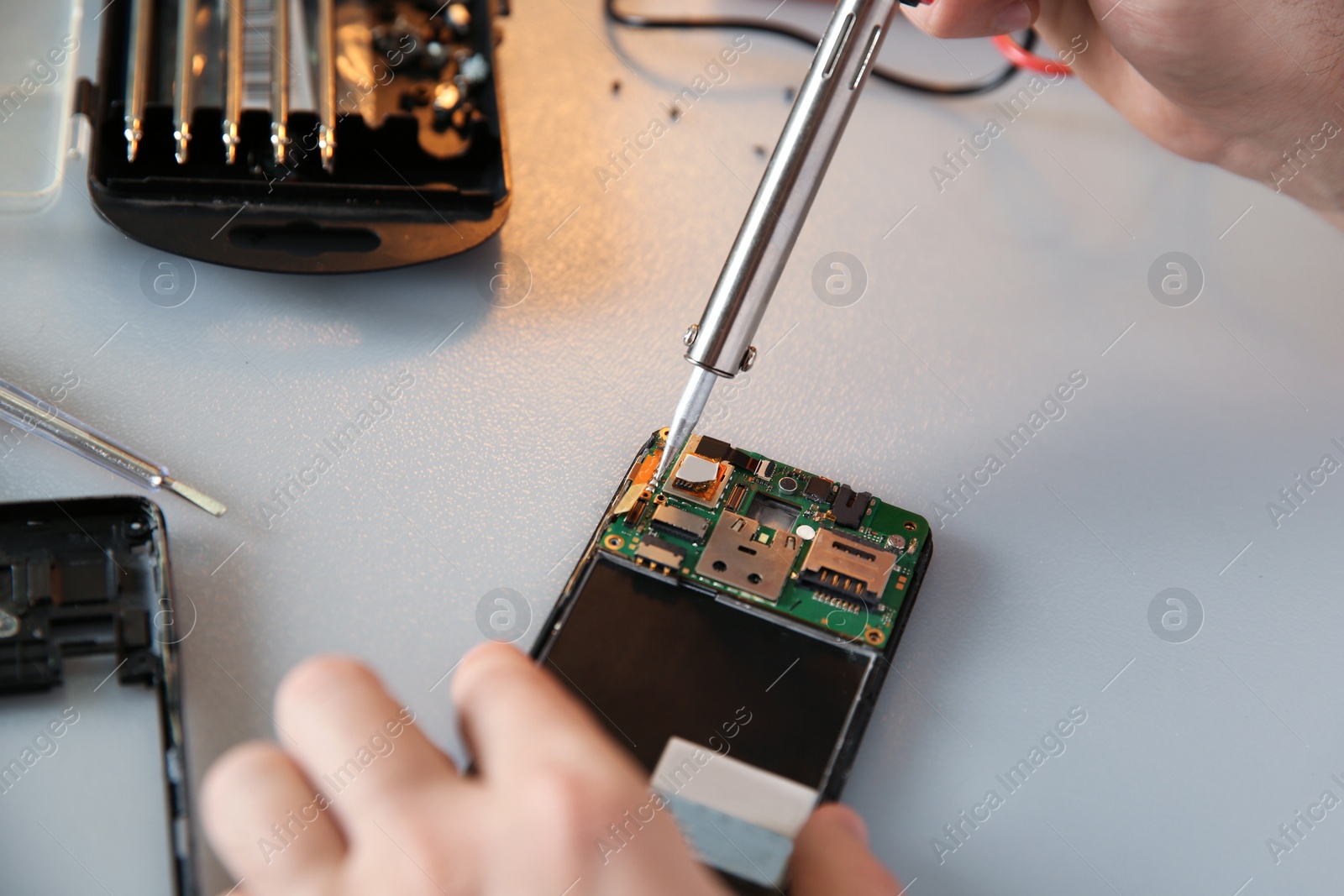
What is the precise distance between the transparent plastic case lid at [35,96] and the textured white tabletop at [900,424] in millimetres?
27

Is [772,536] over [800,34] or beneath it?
beneath

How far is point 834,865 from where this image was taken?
2.20 feet

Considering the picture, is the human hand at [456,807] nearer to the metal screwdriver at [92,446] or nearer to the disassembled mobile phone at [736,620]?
the disassembled mobile phone at [736,620]

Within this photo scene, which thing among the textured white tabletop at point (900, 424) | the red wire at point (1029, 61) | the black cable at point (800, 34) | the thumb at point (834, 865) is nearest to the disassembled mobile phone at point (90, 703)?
the textured white tabletop at point (900, 424)

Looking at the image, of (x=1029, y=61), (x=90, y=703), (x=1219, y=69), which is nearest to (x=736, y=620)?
(x=90, y=703)

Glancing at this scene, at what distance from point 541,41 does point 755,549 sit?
75cm

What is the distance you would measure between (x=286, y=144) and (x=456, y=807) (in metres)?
0.68

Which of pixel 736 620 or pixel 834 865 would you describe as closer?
pixel 834 865

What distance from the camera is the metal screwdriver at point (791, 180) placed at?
86cm

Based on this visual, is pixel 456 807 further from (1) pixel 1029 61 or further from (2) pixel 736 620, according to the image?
(1) pixel 1029 61

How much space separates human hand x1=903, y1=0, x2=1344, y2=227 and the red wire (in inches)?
2.2

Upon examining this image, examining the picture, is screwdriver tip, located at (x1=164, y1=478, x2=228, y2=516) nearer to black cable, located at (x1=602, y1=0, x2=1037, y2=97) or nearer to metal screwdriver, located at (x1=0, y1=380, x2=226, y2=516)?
metal screwdriver, located at (x1=0, y1=380, x2=226, y2=516)

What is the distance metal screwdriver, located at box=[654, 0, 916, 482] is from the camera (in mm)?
856

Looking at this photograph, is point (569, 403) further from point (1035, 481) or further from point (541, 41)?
point (541, 41)
